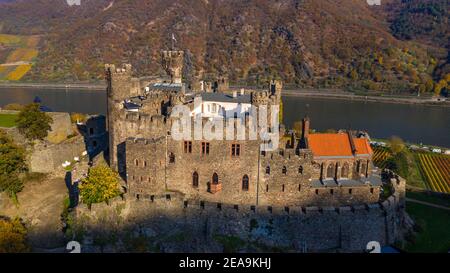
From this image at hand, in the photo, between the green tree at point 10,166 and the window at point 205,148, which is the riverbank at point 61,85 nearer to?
the green tree at point 10,166

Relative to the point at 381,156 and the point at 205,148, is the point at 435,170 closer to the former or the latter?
the point at 381,156

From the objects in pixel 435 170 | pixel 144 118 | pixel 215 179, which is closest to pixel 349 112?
pixel 435 170

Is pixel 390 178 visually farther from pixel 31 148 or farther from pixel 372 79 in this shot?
pixel 372 79

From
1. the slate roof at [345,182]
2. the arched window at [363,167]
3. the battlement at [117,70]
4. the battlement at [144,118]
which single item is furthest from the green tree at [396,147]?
the battlement at [144,118]

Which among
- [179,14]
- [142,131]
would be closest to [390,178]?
[142,131]

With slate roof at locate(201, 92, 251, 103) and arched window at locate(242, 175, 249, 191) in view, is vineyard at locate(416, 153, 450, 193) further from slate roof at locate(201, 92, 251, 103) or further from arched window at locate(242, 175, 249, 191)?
arched window at locate(242, 175, 249, 191)
